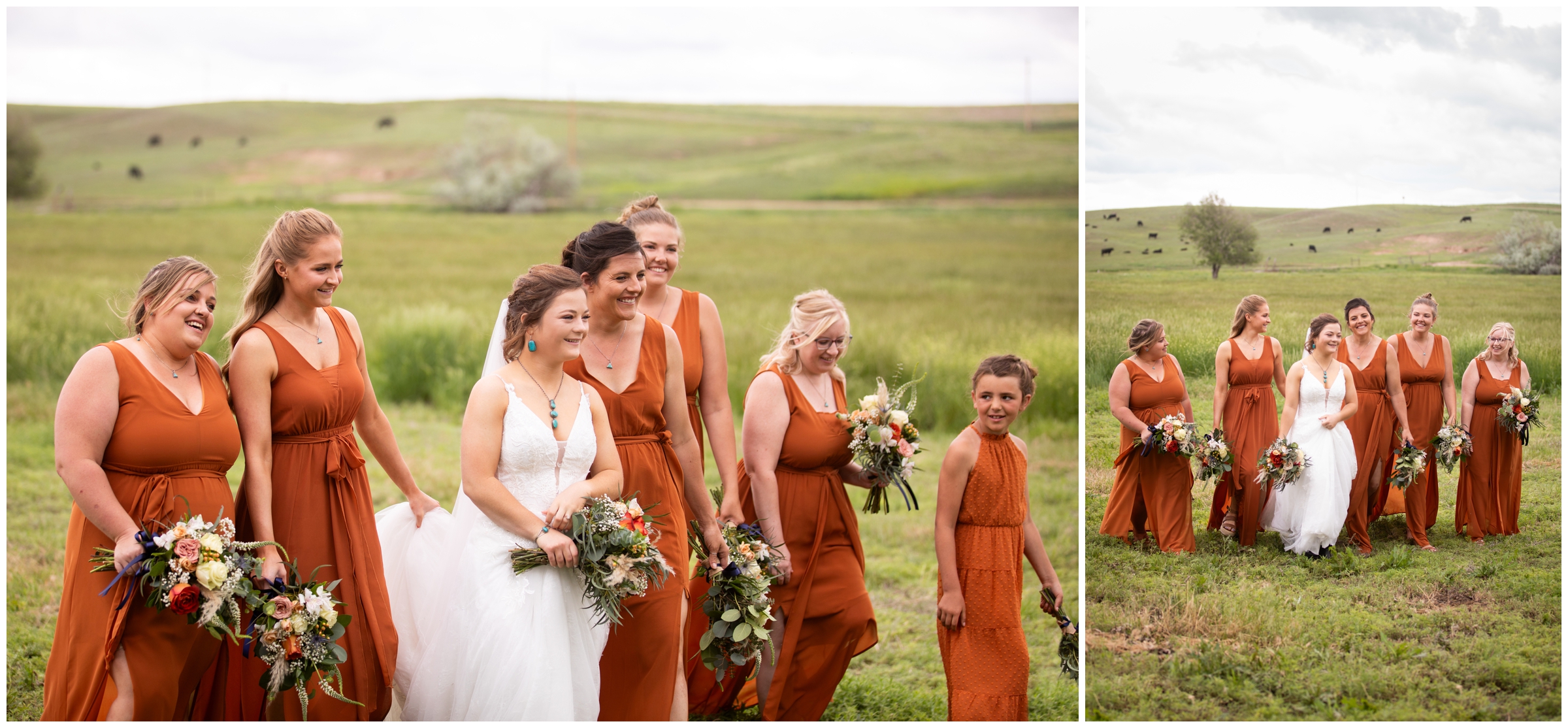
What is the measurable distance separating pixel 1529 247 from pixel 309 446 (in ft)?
19.8

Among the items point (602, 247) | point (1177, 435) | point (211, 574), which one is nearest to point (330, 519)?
point (211, 574)

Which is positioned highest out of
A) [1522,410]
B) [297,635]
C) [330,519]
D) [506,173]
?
[506,173]

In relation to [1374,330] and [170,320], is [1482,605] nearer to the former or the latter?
[1374,330]

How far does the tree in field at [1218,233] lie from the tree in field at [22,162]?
36.4 metres

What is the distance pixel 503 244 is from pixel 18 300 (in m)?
17.5

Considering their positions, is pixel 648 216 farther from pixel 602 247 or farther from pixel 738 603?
pixel 738 603

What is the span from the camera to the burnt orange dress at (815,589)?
5.39 m

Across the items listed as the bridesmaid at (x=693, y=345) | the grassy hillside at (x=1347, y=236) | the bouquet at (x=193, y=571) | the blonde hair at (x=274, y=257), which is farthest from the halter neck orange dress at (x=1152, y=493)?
the bouquet at (x=193, y=571)

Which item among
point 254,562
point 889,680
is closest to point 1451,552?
point 889,680

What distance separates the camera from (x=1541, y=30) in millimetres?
5375

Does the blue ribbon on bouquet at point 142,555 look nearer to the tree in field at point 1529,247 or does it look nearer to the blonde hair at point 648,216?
the blonde hair at point 648,216

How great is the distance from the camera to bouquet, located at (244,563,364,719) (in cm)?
418

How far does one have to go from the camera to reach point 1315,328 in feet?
17.3

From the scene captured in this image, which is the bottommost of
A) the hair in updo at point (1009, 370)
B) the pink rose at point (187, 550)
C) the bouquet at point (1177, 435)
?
the pink rose at point (187, 550)
